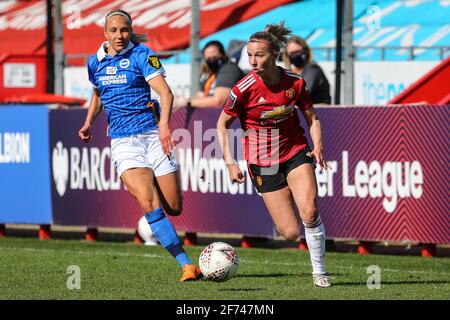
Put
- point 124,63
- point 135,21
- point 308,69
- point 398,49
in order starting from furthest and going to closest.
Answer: point 135,21
point 398,49
point 308,69
point 124,63

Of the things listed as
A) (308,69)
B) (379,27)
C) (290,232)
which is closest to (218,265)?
(290,232)

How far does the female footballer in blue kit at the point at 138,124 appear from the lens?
35.5 feet

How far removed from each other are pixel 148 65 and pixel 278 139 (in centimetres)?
130

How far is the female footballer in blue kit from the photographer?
10812 mm

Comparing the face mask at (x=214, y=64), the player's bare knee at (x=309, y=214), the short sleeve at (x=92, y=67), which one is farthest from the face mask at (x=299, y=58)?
the player's bare knee at (x=309, y=214)

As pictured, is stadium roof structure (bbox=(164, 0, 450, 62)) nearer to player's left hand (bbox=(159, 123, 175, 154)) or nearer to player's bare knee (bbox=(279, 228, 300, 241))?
player's bare knee (bbox=(279, 228, 300, 241))

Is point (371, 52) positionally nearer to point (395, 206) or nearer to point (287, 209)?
point (395, 206)

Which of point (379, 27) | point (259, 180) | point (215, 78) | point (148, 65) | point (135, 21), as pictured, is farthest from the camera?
point (135, 21)

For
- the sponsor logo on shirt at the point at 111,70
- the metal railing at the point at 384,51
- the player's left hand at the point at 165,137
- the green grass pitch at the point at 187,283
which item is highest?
the metal railing at the point at 384,51

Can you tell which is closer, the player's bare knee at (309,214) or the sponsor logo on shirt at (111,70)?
the player's bare knee at (309,214)

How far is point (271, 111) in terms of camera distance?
34.0ft

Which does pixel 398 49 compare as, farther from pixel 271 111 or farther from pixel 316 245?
pixel 316 245

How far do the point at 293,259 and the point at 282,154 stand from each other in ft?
10.1

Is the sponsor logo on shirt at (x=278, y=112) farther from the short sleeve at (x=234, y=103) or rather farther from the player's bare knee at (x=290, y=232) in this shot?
the player's bare knee at (x=290, y=232)
